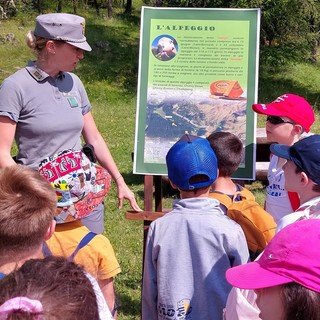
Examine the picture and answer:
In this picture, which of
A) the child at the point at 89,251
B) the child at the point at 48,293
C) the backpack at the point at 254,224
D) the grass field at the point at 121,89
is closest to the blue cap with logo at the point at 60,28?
the child at the point at 89,251

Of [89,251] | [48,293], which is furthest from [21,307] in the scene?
[89,251]

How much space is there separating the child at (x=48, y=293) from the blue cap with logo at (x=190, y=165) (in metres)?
1.21

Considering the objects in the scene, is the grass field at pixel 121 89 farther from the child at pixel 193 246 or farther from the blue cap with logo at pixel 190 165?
the blue cap with logo at pixel 190 165

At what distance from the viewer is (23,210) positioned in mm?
2117

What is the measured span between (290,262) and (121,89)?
581 inches

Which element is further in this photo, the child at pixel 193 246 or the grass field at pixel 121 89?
the grass field at pixel 121 89

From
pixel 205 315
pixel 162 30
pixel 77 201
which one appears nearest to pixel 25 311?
pixel 77 201

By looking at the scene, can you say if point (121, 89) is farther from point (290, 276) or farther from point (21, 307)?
point (21, 307)

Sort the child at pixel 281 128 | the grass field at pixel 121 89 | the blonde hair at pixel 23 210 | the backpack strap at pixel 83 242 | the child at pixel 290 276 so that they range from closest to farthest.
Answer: the child at pixel 290 276 → the blonde hair at pixel 23 210 → the backpack strap at pixel 83 242 → the child at pixel 281 128 → the grass field at pixel 121 89

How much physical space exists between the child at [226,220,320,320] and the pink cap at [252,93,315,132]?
2225 mm

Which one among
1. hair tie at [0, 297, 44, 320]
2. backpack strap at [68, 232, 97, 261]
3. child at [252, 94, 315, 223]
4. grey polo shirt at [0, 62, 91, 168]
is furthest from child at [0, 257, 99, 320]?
child at [252, 94, 315, 223]

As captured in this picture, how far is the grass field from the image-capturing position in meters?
5.79

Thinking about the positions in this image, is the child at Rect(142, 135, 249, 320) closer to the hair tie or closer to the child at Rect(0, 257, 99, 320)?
the child at Rect(0, 257, 99, 320)

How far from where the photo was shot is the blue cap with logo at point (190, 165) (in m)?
2.81
